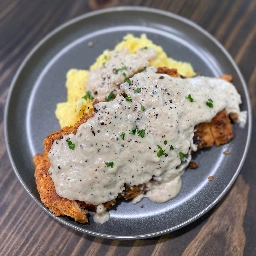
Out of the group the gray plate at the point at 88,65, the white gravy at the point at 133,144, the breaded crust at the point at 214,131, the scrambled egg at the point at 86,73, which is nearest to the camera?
the white gravy at the point at 133,144

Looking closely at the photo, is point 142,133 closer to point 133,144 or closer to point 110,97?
point 133,144

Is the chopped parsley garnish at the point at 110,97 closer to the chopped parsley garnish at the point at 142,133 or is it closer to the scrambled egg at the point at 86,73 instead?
the scrambled egg at the point at 86,73

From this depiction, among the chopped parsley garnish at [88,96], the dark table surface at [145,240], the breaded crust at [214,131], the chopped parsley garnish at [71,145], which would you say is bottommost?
the dark table surface at [145,240]

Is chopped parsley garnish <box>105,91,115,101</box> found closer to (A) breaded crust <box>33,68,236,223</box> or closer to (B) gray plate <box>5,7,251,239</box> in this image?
(A) breaded crust <box>33,68,236,223</box>

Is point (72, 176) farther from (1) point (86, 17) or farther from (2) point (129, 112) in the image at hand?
(1) point (86, 17)

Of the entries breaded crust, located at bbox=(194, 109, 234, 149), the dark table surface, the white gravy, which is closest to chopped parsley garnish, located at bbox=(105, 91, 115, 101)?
the white gravy

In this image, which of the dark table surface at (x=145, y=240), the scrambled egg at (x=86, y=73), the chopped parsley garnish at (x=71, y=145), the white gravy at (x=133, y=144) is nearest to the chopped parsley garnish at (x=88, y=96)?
the scrambled egg at (x=86, y=73)
